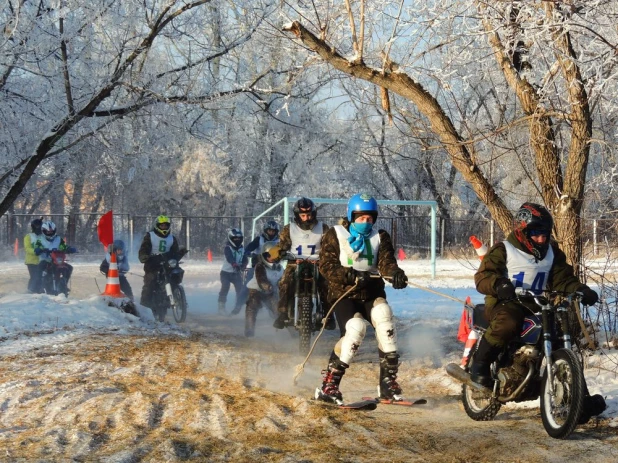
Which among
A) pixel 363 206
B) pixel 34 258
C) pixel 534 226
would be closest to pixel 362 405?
pixel 363 206

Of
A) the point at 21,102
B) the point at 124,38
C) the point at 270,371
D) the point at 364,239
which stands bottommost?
the point at 270,371

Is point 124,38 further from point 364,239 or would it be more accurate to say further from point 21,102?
point 364,239

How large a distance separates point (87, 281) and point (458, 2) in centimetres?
1771

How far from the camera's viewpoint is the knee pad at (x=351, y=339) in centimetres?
744

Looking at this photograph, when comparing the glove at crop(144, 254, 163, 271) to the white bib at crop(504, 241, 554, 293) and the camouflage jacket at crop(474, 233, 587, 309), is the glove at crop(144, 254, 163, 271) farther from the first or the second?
the white bib at crop(504, 241, 554, 293)

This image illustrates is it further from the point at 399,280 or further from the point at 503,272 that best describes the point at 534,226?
the point at 399,280

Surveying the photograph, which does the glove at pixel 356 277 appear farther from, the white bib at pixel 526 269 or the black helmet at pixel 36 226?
the black helmet at pixel 36 226

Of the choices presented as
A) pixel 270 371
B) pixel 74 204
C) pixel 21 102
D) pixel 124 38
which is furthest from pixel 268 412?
pixel 74 204

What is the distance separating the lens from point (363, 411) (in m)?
7.11

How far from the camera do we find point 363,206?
7777mm

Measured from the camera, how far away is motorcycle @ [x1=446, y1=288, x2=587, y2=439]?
586 cm

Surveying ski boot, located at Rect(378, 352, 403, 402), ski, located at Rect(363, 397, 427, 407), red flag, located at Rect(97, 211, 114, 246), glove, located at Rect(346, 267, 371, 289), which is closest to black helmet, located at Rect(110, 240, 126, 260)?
red flag, located at Rect(97, 211, 114, 246)

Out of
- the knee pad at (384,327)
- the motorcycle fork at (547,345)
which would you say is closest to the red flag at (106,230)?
the knee pad at (384,327)

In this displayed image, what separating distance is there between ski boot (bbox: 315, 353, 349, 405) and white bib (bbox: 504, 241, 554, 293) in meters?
1.71
